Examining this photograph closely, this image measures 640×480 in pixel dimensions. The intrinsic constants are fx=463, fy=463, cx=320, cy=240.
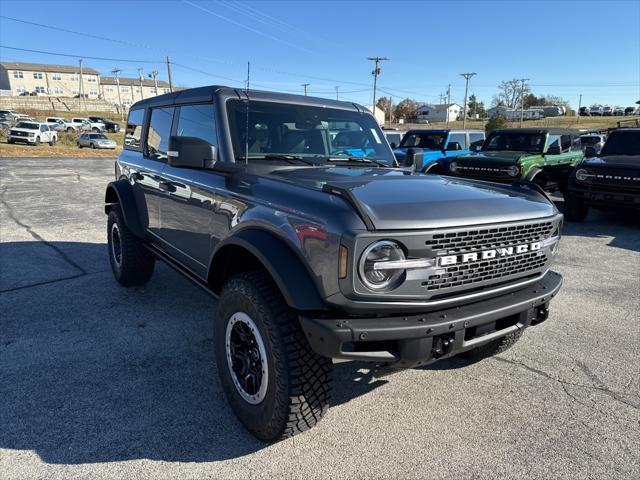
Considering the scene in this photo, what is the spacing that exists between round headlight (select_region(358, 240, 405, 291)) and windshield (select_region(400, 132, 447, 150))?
465 inches

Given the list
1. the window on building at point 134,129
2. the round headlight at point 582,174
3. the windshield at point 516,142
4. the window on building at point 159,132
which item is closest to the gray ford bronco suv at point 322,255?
the window on building at point 159,132

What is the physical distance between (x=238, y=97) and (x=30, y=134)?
34975 mm

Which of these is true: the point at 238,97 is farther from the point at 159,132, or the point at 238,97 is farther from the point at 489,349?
the point at 489,349

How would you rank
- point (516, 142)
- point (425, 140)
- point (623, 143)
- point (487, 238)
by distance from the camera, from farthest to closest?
1. point (425, 140)
2. point (516, 142)
3. point (623, 143)
4. point (487, 238)

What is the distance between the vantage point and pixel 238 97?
3453mm

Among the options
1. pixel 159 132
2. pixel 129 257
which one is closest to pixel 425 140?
pixel 159 132

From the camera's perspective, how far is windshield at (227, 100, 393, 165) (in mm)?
3381

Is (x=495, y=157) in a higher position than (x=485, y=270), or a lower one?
higher

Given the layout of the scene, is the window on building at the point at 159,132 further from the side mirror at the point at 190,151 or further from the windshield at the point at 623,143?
the windshield at the point at 623,143

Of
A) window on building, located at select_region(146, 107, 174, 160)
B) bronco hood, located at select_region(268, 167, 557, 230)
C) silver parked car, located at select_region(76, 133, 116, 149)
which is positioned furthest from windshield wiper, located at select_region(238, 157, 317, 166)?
silver parked car, located at select_region(76, 133, 116, 149)

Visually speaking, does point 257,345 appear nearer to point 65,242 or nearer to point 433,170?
point 65,242

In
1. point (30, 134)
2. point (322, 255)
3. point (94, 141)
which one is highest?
point (30, 134)

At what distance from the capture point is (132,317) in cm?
432

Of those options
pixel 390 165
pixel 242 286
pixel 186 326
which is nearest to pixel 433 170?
pixel 390 165
